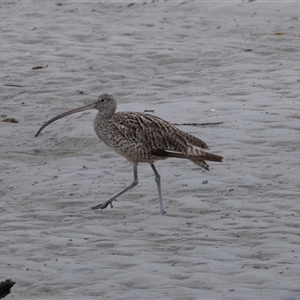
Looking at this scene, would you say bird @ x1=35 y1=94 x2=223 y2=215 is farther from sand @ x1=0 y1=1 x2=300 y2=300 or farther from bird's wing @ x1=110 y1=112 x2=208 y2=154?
sand @ x1=0 y1=1 x2=300 y2=300

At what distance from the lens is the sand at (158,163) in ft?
23.9

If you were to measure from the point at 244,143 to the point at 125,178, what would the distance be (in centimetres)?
160

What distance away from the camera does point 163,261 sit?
24.7 ft

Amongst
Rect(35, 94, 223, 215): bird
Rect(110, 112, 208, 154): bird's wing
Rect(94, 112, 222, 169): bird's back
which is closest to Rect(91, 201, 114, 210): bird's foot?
Rect(35, 94, 223, 215): bird

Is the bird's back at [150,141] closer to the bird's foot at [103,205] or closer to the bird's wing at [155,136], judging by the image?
the bird's wing at [155,136]

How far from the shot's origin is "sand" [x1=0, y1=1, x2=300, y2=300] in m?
7.28

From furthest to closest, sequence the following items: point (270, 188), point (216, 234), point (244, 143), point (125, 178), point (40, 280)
Answer: point (244, 143) < point (125, 178) < point (270, 188) < point (216, 234) < point (40, 280)

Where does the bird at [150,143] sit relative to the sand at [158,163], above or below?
above

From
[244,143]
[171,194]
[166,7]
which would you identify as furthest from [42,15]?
[171,194]

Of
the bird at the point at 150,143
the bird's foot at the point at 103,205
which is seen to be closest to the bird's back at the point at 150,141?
the bird at the point at 150,143

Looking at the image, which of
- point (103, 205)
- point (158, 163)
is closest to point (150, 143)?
point (103, 205)

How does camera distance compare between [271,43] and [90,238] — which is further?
[271,43]

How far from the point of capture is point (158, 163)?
10836 millimetres

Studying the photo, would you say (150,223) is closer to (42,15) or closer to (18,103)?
(18,103)
